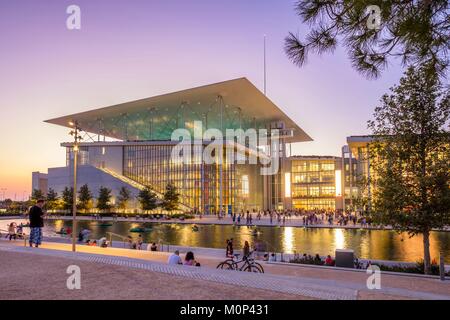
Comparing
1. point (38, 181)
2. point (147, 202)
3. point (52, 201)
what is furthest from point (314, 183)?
point (38, 181)

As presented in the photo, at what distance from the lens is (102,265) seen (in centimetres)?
887

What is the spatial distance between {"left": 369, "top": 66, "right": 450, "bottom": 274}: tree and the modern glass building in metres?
48.3

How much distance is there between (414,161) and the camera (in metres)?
13.8

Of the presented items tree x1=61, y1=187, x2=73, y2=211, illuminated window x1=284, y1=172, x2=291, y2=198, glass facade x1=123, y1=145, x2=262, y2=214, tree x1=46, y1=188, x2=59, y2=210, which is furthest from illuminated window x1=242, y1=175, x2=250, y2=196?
tree x1=46, y1=188, x2=59, y2=210

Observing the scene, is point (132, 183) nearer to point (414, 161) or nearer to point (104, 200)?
point (104, 200)

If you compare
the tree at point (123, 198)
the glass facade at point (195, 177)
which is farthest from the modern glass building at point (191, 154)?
the tree at point (123, 198)

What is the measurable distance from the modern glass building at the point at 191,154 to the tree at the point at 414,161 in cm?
4826

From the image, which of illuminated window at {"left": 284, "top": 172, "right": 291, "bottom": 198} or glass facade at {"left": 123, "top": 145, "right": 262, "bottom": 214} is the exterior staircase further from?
illuminated window at {"left": 284, "top": 172, "right": 291, "bottom": 198}

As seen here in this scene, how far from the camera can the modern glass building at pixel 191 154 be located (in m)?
68.7

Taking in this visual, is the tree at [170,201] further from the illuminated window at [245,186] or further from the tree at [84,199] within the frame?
the illuminated window at [245,186]

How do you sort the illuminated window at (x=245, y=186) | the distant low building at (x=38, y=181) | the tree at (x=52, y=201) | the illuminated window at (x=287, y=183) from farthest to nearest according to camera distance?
the distant low building at (x=38, y=181), the illuminated window at (x=287, y=183), the illuminated window at (x=245, y=186), the tree at (x=52, y=201)
